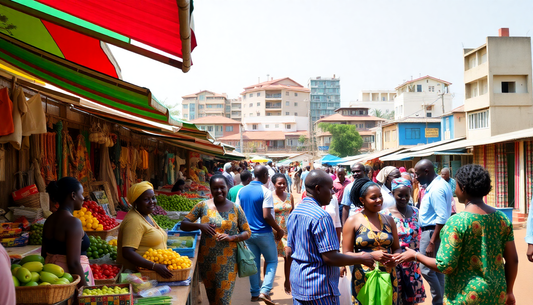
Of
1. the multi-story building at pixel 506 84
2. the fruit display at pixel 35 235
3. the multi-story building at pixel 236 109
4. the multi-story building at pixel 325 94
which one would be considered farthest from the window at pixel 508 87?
the multi-story building at pixel 325 94

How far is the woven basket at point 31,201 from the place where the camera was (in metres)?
5.81

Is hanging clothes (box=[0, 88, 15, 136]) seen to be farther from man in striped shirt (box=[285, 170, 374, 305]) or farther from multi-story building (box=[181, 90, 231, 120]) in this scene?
multi-story building (box=[181, 90, 231, 120])

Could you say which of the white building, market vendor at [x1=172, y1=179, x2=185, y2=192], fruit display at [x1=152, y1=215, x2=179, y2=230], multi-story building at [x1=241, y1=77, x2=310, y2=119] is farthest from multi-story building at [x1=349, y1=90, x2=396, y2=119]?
fruit display at [x1=152, y1=215, x2=179, y2=230]

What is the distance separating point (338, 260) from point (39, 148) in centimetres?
496

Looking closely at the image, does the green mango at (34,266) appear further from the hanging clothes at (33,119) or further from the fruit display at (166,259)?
the hanging clothes at (33,119)

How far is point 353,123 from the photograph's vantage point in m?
73.0

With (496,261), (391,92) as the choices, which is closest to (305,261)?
(496,261)

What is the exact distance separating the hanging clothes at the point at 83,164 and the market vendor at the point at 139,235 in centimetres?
412

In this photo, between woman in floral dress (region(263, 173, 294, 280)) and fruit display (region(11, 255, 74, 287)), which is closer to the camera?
fruit display (region(11, 255, 74, 287))

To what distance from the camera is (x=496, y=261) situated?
308 centimetres

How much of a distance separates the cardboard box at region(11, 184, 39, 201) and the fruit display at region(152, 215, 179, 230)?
2.03 m

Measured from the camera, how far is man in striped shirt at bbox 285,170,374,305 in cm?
313

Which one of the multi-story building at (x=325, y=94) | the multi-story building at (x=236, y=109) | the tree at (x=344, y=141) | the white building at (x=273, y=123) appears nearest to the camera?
the tree at (x=344, y=141)

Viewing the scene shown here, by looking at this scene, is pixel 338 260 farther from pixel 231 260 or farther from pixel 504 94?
pixel 504 94
